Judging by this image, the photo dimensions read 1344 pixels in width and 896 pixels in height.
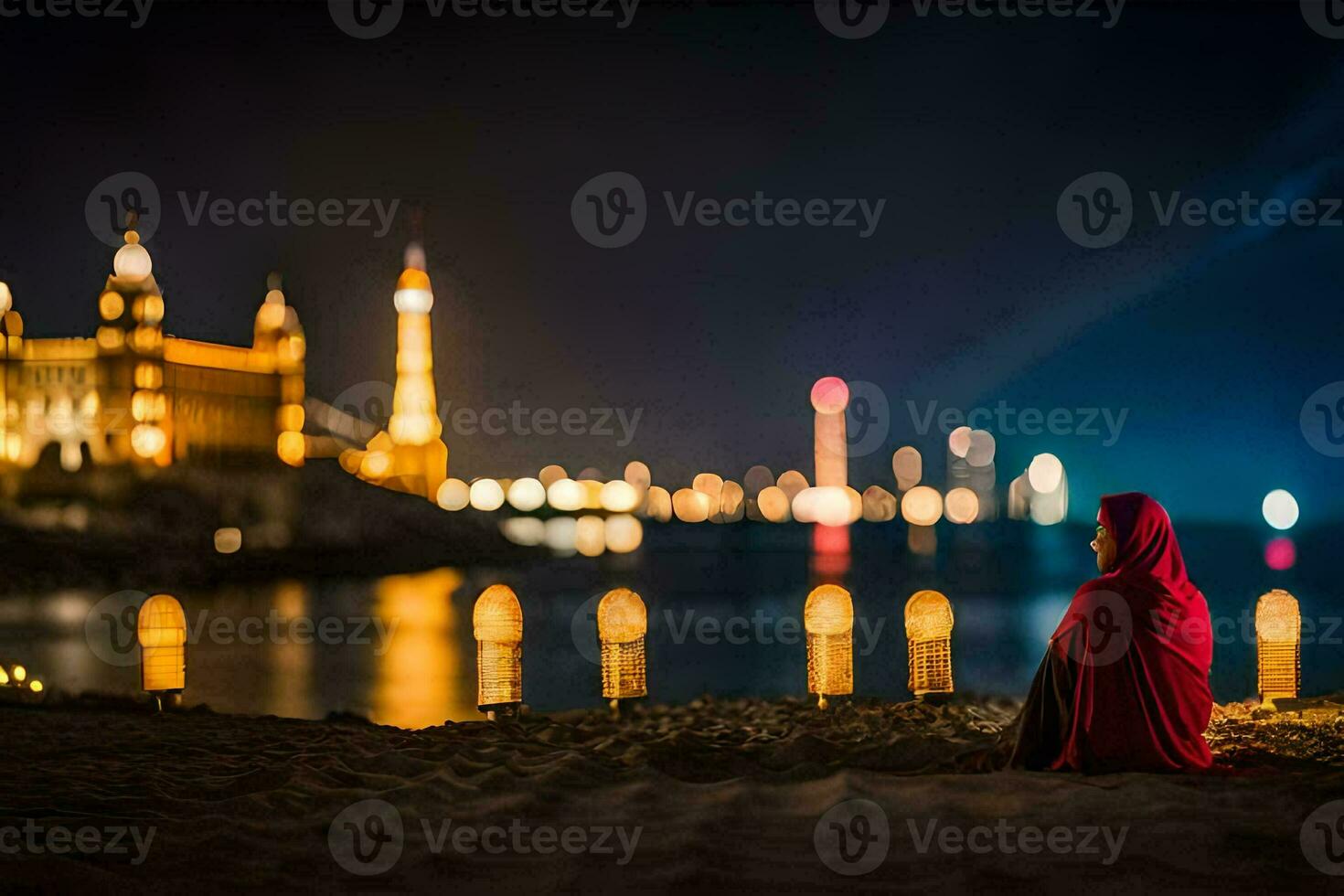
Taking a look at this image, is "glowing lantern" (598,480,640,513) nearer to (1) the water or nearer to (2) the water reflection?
(1) the water

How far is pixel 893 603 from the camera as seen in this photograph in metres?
37.0

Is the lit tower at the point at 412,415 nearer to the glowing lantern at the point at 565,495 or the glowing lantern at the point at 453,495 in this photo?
the glowing lantern at the point at 453,495

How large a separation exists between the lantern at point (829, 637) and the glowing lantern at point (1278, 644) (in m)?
2.77

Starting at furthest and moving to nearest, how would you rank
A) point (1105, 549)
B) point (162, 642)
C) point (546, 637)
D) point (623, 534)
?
point (623, 534) < point (546, 637) < point (162, 642) < point (1105, 549)

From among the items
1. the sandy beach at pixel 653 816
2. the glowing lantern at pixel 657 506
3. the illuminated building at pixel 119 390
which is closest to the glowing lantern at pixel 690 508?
the glowing lantern at pixel 657 506

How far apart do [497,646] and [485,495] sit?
59.5 meters

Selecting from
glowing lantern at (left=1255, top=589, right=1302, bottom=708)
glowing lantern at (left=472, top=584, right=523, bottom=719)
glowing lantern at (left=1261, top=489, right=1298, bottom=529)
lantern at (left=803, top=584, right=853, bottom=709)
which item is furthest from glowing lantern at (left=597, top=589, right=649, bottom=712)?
glowing lantern at (left=1261, top=489, right=1298, bottom=529)

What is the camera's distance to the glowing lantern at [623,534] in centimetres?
7639

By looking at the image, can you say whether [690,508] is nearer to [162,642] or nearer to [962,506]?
[962,506]

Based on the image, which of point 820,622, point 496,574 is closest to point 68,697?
point 820,622

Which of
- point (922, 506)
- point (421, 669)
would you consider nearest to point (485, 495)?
point (922, 506)

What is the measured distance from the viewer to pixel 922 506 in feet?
270

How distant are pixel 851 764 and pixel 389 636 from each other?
17866mm

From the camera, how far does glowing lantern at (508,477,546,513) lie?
226 ft
